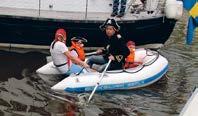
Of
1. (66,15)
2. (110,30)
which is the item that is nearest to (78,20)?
(66,15)

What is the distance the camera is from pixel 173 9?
15.1 m

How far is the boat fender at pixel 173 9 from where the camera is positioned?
49.7ft

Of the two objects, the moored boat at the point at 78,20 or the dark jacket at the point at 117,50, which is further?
the moored boat at the point at 78,20

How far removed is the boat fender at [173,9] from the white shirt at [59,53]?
500cm

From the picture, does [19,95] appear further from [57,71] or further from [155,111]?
[155,111]

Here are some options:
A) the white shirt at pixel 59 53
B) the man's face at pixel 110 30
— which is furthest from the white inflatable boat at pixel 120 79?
the man's face at pixel 110 30

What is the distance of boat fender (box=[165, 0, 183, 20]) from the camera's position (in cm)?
1514

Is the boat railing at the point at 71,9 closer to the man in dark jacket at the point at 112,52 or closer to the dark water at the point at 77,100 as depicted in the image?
the dark water at the point at 77,100

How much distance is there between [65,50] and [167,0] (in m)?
5.36

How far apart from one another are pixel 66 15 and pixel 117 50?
3.75 meters

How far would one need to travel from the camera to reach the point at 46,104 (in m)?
10.2

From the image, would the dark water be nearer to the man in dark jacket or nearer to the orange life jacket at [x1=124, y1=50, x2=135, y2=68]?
the orange life jacket at [x1=124, y1=50, x2=135, y2=68]

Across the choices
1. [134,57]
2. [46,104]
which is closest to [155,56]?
[134,57]

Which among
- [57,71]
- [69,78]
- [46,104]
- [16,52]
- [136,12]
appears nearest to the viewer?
[46,104]
